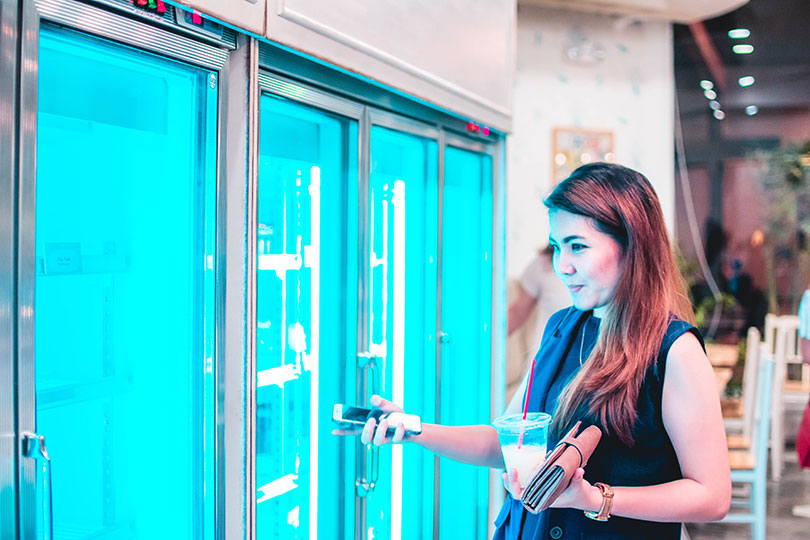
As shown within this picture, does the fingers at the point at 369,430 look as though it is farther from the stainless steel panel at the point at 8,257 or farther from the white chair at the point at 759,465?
the white chair at the point at 759,465

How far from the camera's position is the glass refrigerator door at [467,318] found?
3.03 m

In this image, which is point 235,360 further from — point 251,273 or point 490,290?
point 490,290

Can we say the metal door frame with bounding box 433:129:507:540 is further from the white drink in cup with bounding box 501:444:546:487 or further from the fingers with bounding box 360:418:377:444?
the white drink in cup with bounding box 501:444:546:487

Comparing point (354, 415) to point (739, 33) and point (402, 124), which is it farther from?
point (739, 33)

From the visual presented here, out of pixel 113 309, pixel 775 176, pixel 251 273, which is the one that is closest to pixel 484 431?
pixel 251 273

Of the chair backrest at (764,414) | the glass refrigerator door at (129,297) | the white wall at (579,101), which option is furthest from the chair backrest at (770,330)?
the glass refrigerator door at (129,297)

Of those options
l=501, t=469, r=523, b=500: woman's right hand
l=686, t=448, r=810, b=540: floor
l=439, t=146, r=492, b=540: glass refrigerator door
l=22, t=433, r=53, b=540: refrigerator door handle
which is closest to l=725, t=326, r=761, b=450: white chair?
l=686, t=448, r=810, b=540: floor

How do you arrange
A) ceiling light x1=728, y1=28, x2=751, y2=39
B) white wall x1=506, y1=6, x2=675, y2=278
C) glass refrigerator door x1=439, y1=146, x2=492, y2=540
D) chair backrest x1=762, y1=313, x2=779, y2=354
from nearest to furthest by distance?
glass refrigerator door x1=439, y1=146, x2=492, y2=540 → white wall x1=506, y1=6, x2=675, y2=278 → ceiling light x1=728, y1=28, x2=751, y2=39 → chair backrest x1=762, y1=313, x2=779, y2=354

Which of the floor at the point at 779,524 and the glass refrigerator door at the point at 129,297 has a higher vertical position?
the glass refrigerator door at the point at 129,297

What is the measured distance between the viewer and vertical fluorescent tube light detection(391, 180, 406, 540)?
104 inches

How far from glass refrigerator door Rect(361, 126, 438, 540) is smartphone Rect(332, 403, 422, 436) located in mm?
747

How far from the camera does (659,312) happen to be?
1463 mm

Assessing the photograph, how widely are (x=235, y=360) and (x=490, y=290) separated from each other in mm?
1657

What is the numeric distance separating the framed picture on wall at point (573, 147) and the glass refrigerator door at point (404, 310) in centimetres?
249
